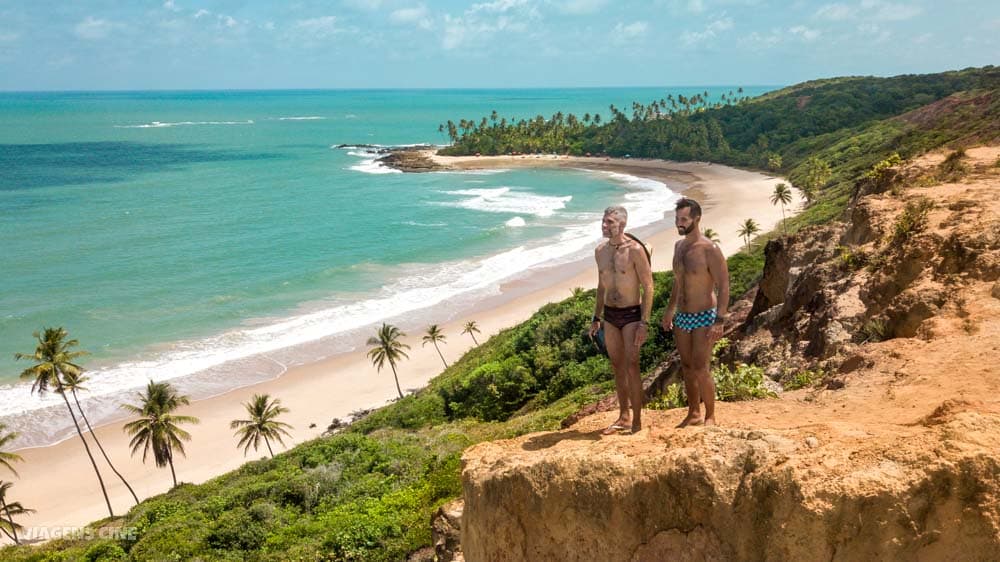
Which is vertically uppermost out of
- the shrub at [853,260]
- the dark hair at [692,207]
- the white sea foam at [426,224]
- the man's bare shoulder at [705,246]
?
the dark hair at [692,207]

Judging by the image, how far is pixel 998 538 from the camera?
438 centimetres

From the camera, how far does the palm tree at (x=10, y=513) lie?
21.5 m

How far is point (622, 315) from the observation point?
22.5ft

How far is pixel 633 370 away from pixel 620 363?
0.67ft

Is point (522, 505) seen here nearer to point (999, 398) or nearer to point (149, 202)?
point (999, 398)

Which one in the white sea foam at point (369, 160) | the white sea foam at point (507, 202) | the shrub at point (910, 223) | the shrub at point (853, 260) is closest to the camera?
the shrub at point (910, 223)

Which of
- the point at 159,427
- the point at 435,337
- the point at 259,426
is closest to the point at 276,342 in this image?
the point at 435,337

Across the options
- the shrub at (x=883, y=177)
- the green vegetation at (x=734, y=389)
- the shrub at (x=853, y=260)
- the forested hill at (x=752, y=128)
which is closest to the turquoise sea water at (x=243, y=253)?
the forested hill at (x=752, y=128)

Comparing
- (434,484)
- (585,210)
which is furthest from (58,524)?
(585,210)

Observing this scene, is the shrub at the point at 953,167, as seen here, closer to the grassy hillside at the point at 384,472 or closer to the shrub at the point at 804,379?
the shrub at the point at 804,379

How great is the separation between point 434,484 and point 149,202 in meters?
71.6

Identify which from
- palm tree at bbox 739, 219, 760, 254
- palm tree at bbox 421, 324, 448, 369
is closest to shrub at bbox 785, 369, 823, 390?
palm tree at bbox 421, 324, 448, 369

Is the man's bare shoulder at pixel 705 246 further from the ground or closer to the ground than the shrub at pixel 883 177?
further from the ground

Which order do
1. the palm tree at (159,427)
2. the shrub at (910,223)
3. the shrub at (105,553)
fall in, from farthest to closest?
1. the palm tree at (159,427)
2. the shrub at (105,553)
3. the shrub at (910,223)
